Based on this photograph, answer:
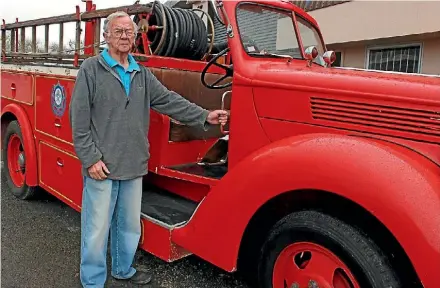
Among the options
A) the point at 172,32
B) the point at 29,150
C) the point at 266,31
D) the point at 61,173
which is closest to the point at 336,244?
the point at 266,31

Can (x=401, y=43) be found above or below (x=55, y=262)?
above

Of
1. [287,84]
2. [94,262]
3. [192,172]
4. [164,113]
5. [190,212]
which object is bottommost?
[94,262]

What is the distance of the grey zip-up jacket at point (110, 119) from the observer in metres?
2.78

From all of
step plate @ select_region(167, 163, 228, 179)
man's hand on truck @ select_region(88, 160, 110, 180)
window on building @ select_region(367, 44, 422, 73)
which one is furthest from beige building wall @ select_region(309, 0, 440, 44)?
man's hand on truck @ select_region(88, 160, 110, 180)

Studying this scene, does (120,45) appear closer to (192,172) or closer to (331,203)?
(192,172)

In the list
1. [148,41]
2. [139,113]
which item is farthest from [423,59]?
[139,113]

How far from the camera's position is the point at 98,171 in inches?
111

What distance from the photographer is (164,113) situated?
125 inches

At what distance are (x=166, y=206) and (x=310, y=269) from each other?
134 cm

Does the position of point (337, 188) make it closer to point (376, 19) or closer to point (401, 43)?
point (376, 19)

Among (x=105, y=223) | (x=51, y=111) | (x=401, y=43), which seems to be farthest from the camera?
(x=401, y=43)

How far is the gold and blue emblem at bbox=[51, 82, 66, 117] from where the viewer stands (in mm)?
3901

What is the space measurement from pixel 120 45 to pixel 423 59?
8.40 meters

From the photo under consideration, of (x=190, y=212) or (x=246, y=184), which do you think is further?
(x=190, y=212)
